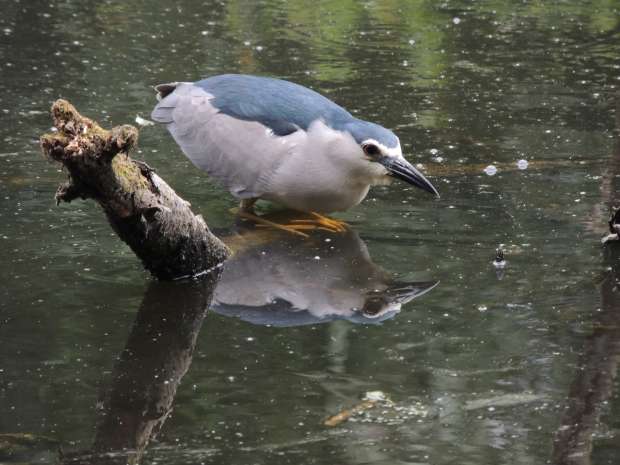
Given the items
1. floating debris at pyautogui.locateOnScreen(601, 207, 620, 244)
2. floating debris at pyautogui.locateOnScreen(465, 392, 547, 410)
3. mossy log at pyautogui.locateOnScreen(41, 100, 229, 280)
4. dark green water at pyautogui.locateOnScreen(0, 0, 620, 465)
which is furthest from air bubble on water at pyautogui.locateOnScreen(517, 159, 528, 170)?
floating debris at pyautogui.locateOnScreen(465, 392, 547, 410)

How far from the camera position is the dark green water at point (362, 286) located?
12.6 ft

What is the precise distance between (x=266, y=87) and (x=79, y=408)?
8.22ft

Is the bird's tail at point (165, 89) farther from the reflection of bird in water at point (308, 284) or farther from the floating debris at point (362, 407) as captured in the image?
the floating debris at point (362, 407)

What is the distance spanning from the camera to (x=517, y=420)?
391 centimetres

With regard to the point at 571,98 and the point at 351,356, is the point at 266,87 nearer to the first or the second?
the point at 351,356

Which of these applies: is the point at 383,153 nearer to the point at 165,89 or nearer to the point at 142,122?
the point at 165,89

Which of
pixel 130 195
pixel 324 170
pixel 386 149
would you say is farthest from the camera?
pixel 324 170

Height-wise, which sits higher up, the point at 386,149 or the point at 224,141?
the point at 386,149

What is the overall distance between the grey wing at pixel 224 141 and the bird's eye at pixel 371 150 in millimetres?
331

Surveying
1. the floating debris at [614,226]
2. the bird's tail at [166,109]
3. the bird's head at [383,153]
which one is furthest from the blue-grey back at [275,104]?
the floating debris at [614,226]

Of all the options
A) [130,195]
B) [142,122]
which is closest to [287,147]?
[130,195]

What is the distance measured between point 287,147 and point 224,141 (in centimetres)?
42

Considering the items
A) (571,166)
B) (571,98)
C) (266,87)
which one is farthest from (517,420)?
(571,98)

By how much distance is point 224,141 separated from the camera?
6.03 metres
